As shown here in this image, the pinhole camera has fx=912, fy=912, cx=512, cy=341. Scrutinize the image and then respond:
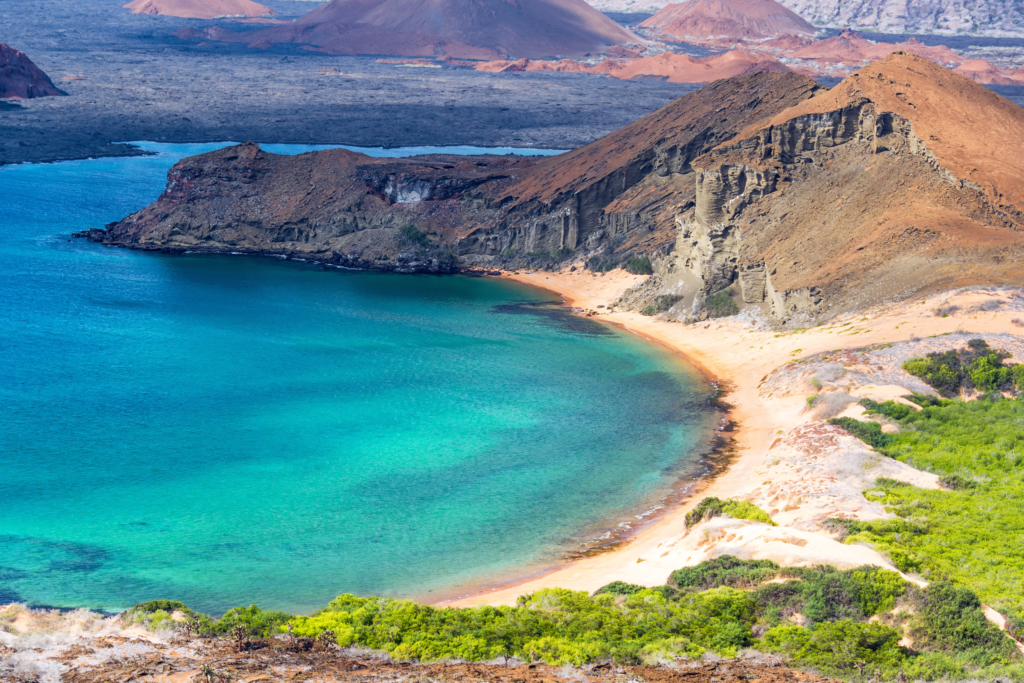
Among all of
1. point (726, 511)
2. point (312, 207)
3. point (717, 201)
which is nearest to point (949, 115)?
point (717, 201)

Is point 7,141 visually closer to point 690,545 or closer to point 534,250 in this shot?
point 534,250

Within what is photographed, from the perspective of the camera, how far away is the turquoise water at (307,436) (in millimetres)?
30578

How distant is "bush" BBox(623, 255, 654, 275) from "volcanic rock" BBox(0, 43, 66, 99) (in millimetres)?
135351

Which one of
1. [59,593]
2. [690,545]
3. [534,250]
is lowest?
[59,593]

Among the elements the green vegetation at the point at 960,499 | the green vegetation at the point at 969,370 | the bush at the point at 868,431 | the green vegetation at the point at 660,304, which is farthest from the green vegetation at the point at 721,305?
the bush at the point at 868,431

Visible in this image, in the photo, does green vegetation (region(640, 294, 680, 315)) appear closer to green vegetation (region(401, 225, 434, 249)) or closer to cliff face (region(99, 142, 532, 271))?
cliff face (region(99, 142, 532, 271))

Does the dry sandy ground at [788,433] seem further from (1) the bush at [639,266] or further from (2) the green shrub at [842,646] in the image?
(1) the bush at [639,266]

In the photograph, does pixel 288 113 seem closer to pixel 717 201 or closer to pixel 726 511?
pixel 717 201

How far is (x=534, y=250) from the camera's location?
256ft

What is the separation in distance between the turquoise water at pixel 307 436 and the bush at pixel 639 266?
7013 mm

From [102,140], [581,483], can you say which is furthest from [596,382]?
[102,140]

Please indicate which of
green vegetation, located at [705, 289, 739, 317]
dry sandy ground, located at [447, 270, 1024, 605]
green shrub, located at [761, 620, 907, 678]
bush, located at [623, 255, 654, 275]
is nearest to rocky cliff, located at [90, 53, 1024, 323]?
green vegetation, located at [705, 289, 739, 317]

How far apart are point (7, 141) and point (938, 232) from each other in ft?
401

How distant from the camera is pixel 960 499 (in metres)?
30.3
